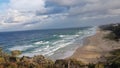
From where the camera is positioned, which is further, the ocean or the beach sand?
the ocean

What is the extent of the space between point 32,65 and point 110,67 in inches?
314

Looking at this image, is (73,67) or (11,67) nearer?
(11,67)

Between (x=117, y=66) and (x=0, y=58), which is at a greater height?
(x=0, y=58)

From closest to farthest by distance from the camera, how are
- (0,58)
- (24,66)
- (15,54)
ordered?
(24,66)
(0,58)
(15,54)

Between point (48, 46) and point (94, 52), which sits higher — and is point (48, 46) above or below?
above

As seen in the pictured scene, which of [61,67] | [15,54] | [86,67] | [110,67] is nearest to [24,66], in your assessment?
[61,67]

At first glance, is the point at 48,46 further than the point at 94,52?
Yes

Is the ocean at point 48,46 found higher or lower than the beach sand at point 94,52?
higher

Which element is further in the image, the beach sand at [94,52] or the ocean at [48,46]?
the ocean at [48,46]

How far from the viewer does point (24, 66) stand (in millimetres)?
26750

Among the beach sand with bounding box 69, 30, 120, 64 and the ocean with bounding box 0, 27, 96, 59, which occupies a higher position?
the ocean with bounding box 0, 27, 96, 59

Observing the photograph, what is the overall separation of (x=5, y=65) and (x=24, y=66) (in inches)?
81.0

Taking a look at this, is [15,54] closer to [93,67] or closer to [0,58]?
[0,58]

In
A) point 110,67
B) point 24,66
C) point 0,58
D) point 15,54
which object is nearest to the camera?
point 24,66
